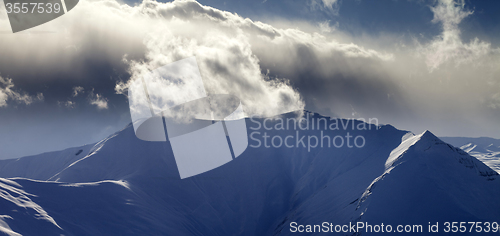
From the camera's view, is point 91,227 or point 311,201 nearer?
point 91,227

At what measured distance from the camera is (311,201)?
314ft

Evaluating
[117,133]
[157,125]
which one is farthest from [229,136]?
[117,133]

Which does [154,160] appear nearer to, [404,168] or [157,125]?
[157,125]

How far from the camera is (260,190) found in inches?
5231

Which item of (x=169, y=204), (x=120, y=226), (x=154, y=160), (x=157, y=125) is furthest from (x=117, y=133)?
(x=120, y=226)

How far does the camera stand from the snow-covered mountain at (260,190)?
58.9 m

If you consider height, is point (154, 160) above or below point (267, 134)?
below

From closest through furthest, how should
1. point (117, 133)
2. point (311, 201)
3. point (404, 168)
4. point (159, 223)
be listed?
point (404, 168) → point (159, 223) → point (311, 201) → point (117, 133)

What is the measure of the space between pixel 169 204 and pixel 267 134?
7983 centimetres

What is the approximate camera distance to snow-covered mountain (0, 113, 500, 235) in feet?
193

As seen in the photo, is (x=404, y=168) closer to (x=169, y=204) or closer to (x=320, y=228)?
(x=320, y=228)

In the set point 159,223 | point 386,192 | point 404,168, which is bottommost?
point 159,223

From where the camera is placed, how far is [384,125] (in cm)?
13312

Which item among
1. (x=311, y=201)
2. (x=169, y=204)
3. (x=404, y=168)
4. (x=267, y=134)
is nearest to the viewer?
(x=404, y=168)
